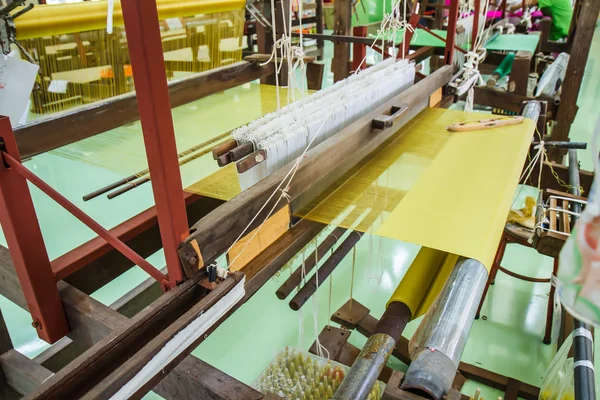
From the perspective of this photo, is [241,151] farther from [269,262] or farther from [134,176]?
[134,176]

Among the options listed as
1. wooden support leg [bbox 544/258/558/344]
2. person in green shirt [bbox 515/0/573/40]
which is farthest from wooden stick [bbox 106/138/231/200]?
person in green shirt [bbox 515/0/573/40]

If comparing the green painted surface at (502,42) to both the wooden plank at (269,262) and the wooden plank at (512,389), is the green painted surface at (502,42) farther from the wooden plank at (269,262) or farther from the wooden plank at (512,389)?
the wooden plank at (269,262)

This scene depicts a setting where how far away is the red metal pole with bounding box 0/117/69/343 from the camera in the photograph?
1104mm

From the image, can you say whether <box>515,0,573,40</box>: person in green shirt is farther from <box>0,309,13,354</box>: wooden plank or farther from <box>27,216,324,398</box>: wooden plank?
<box>0,309,13,354</box>: wooden plank

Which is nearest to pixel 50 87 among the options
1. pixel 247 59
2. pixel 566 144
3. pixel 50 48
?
pixel 50 48

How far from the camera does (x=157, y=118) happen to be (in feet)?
2.77

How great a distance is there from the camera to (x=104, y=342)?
0.85m

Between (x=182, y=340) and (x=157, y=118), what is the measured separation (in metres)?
0.43

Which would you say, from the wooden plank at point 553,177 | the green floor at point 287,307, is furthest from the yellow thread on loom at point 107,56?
the wooden plank at point 553,177

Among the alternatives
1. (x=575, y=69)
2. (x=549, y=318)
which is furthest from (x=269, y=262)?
(x=575, y=69)

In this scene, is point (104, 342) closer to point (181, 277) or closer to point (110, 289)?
point (181, 277)

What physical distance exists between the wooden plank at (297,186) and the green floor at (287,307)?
54 centimetres

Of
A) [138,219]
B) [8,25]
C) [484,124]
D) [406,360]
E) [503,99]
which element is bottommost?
[406,360]

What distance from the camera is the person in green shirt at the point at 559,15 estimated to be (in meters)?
→ 5.18
